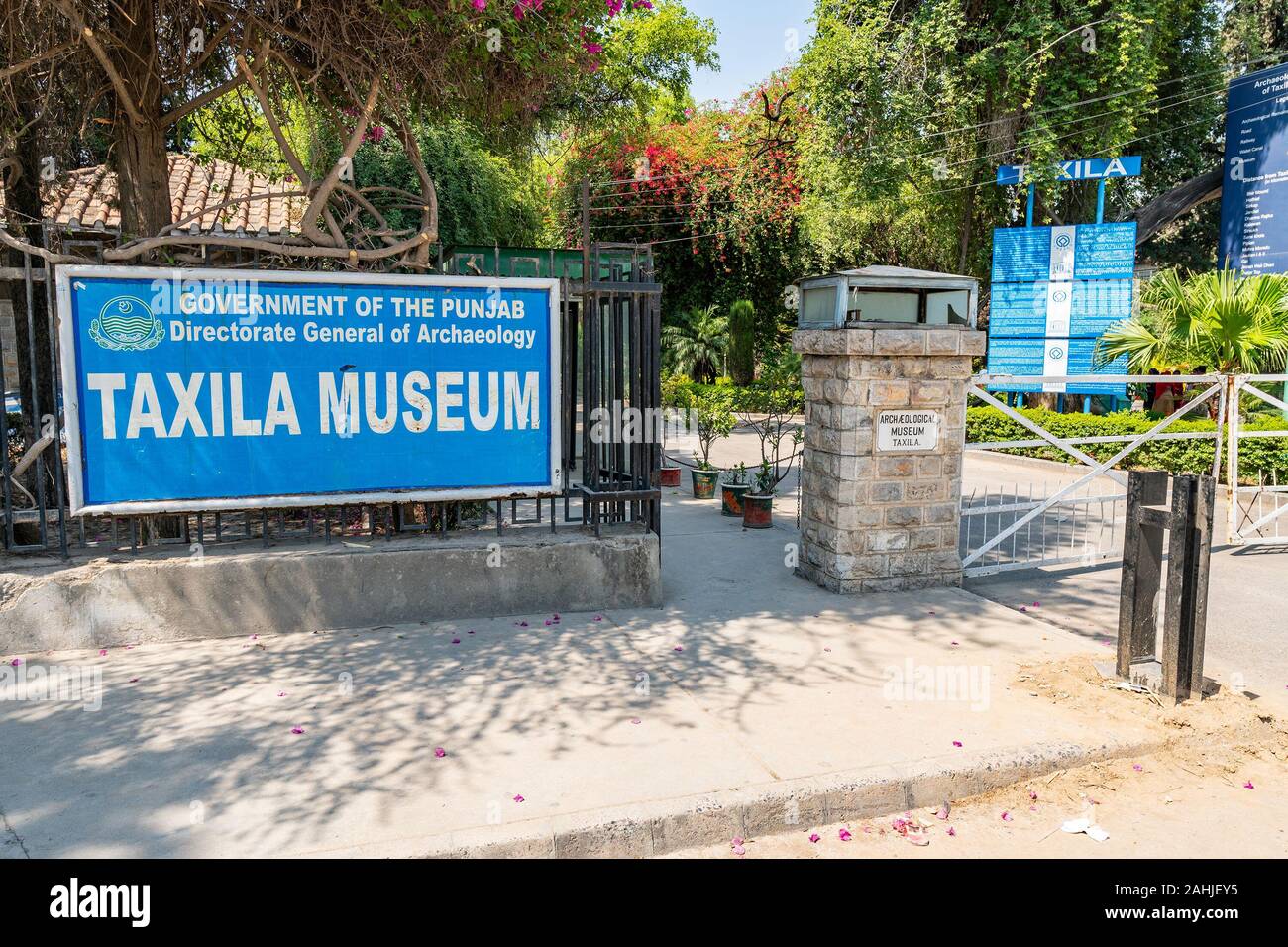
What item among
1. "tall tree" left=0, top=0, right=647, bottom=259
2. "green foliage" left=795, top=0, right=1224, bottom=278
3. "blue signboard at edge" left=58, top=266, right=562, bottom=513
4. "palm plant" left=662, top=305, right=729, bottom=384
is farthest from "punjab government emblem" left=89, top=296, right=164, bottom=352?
"palm plant" left=662, top=305, right=729, bottom=384

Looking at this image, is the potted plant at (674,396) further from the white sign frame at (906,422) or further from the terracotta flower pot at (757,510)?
the white sign frame at (906,422)

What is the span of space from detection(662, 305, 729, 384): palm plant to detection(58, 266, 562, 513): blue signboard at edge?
74.6 feet

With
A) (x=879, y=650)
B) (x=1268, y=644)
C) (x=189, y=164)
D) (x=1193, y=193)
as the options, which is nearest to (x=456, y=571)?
(x=879, y=650)

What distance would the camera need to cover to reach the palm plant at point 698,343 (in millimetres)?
29344

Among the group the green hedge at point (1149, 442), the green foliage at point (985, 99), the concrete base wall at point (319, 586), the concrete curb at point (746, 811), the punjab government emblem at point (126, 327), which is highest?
the green foliage at point (985, 99)

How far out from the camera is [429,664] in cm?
569

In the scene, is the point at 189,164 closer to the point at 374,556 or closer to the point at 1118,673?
the point at 374,556

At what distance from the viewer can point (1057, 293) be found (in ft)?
58.6

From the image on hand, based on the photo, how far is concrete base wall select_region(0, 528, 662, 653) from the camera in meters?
5.81

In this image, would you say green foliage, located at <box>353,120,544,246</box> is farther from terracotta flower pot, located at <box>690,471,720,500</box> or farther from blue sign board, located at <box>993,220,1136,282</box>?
blue sign board, located at <box>993,220,1136,282</box>

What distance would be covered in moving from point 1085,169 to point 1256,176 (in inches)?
115

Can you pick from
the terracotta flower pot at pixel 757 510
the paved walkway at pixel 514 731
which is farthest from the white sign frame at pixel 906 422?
the terracotta flower pot at pixel 757 510

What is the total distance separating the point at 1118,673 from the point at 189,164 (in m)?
16.5

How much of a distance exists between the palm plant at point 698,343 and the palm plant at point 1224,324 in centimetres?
1684
